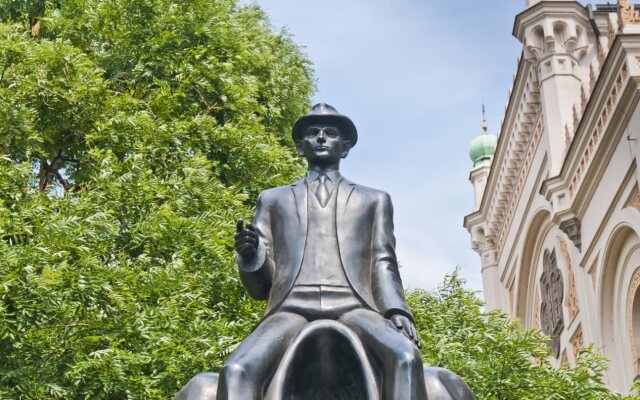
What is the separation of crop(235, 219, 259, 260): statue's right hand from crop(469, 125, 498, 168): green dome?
37283 millimetres

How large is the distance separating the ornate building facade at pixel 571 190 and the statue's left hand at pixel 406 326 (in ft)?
62.6

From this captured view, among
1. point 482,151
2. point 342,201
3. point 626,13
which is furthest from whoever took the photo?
point 482,151

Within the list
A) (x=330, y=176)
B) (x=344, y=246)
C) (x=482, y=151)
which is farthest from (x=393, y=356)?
(x=482, y=151)

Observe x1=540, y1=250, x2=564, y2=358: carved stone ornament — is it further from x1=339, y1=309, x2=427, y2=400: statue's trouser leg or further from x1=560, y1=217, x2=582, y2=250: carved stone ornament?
x1=339, y1=309, x2=427, y2=400: statue's trouser leg

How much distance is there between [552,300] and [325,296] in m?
27.3

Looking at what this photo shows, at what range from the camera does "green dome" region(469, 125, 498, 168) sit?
139ft

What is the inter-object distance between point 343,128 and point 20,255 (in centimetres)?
616

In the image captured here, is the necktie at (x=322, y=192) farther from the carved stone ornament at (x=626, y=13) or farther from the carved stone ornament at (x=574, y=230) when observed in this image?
the carved stone ornament at (x=574, y=230)

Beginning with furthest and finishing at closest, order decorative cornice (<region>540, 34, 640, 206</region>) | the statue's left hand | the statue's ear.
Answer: decorative cornice (<region>540, 34, 640, 206</region>)
the statue's ear
the statue's left hand

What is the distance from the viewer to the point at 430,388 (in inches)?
210

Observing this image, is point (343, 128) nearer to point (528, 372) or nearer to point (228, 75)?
point (528, 372)

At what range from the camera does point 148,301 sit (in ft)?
41.9

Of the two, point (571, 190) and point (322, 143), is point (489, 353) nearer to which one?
point (322, 143)

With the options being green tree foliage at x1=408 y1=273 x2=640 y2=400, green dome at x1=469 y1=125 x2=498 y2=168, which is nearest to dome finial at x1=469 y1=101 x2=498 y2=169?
green dome at x1=469 y1=125 x2=498 y2=168
